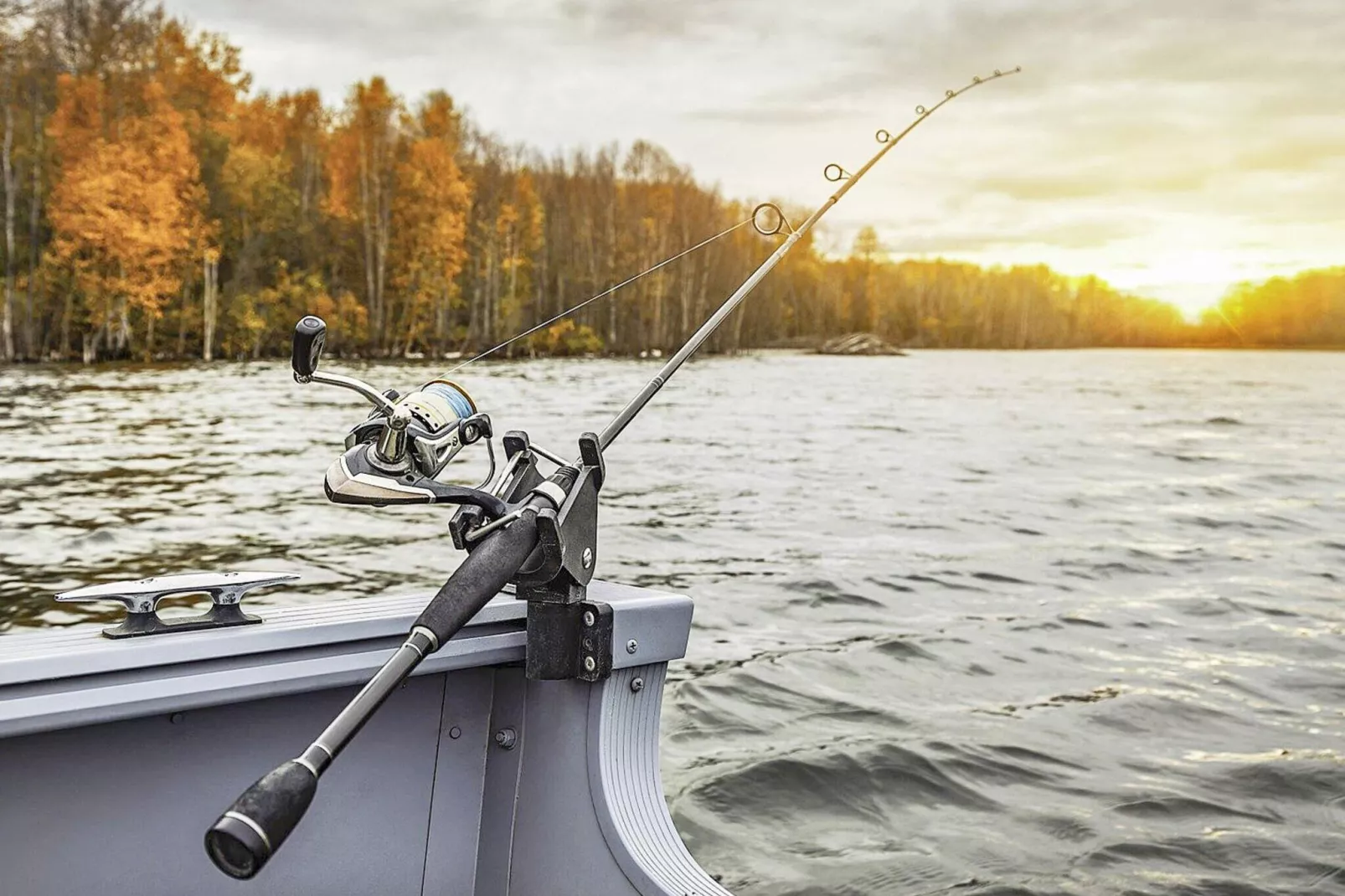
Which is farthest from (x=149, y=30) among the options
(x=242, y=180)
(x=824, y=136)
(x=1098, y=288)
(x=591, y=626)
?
(x=1098, y=288)

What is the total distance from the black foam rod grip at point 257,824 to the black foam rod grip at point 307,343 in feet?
2.09

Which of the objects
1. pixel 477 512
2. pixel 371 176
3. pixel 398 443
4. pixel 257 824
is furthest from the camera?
pixel 371 176

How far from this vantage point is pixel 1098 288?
8994 cm

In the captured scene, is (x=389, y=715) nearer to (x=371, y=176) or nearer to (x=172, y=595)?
(x=172, y=595)

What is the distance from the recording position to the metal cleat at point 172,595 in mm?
1789

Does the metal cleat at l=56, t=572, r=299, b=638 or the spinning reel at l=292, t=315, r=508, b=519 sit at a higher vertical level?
the spinning reel at l=292, t=315, r=508, b=519

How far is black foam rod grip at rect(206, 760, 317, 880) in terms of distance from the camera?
133cm

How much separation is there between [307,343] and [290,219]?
37.9 meters

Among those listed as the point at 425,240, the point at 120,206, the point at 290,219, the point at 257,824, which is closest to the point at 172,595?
the point at 257,824

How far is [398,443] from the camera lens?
6.29 ft

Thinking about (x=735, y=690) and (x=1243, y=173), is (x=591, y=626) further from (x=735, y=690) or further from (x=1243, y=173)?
(x=1243, y=173)

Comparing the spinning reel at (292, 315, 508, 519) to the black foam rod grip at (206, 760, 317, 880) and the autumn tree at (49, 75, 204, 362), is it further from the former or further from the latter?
the autumn tree at (49, 75, 204, 362)

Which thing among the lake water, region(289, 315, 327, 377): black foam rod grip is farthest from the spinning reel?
the lake water

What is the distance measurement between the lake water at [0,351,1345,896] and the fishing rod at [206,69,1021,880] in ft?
6.42
